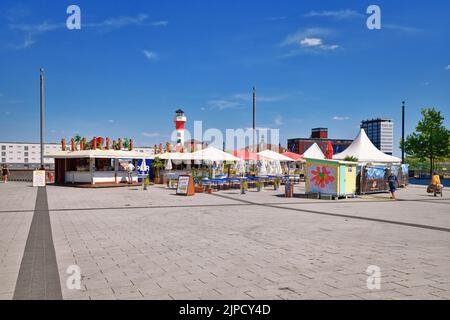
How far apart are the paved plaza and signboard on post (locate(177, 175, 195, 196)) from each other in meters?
7.12

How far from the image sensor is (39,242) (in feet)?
27.1

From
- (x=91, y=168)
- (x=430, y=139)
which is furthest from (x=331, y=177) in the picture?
(x=430, y=139)

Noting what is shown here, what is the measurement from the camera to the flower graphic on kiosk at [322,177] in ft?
62.8

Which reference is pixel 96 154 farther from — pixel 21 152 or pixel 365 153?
pixel 21 152

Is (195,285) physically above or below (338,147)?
below

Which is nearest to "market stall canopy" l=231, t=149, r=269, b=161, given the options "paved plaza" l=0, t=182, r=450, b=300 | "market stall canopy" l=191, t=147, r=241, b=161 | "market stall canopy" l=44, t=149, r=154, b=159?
"market stall canopy" l=191, t=147, r=241, b=161

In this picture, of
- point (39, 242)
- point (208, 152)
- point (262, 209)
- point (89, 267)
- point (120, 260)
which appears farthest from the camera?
point (208, 152)

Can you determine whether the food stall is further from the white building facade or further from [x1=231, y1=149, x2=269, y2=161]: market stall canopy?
the white building facade

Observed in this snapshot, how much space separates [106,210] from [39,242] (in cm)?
562

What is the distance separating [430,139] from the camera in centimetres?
4291

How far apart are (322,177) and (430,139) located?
99.0 feet

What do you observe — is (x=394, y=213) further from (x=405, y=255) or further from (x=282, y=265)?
(x=282, y=265)

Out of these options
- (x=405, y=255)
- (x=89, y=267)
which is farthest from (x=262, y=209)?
(x=89, y=267)

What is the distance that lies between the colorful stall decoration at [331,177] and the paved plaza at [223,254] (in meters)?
6.01
